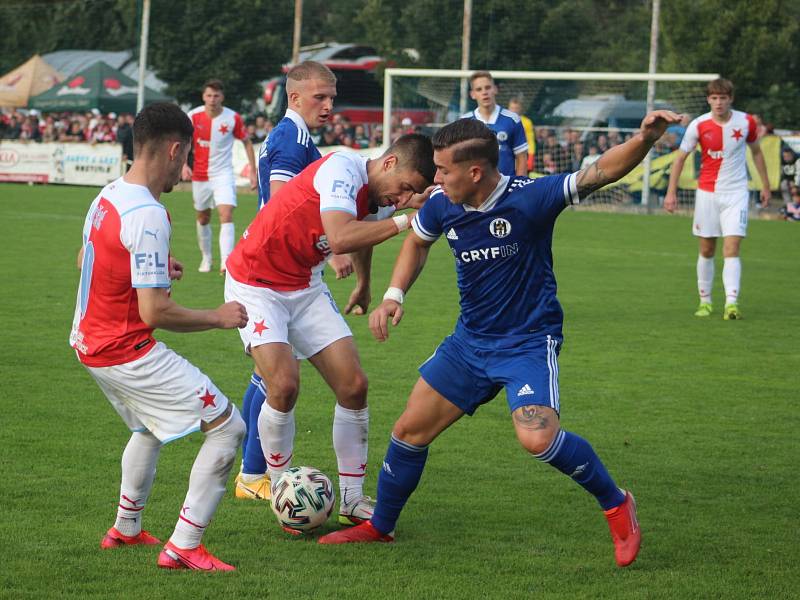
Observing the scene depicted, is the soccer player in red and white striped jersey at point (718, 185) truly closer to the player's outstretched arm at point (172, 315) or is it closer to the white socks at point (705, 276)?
the white socks at point (705, 276)

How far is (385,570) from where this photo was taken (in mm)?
5141

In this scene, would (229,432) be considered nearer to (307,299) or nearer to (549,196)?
(307,299)

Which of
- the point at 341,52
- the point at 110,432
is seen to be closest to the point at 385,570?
the point at 110,432

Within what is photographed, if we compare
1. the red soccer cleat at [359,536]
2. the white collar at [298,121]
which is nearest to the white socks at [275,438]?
the red soccer cleat at [359,536]

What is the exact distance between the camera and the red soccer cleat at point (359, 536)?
5566mm

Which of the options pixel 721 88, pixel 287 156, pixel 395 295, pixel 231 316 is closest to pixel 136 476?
pixel 231 316

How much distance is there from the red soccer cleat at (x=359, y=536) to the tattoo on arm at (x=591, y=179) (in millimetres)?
1813

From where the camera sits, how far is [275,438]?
20.0ft

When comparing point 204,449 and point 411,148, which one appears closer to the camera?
point 204,449

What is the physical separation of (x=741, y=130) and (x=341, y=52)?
113ft

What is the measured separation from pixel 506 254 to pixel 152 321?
1645 millimetres

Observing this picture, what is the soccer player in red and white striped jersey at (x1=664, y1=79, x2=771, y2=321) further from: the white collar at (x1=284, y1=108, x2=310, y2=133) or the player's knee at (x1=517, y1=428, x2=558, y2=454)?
the player's knee at (x1=517, y1=428, x2=558, y2=454)

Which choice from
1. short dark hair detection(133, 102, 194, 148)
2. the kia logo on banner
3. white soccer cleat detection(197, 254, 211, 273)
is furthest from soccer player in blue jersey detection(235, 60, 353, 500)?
the kia logo on banner

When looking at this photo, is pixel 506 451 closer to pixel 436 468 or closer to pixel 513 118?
pixel 436 468
